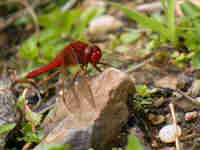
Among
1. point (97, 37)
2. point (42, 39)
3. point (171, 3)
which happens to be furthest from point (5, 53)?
point (171, 3)

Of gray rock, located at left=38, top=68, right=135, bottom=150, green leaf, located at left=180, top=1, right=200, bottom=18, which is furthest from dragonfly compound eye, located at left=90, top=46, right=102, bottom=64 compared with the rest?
green leaf, located at left=180, top=1, right=200, bottom=18

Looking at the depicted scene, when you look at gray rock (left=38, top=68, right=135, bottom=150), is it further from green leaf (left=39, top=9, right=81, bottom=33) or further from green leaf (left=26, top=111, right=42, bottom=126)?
green leaf (left=39, top=9, right=81, bottom=33)

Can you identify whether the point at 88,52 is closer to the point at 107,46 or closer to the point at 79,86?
the point at 79,86

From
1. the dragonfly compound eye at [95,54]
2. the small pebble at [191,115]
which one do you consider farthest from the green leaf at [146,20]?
the small pebble at [191,115]

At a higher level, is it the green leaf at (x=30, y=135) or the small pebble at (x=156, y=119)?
the green leaf at (x=30, y=135)

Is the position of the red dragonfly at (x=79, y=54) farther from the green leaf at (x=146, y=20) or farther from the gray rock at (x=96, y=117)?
the green leaf at (x=146, y=20)

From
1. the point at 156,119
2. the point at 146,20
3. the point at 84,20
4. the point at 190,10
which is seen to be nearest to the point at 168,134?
the point at 156,119

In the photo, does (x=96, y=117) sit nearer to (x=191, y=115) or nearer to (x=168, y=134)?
(x=168, y=134)

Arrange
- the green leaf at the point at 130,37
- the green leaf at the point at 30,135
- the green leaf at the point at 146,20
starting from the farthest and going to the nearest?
the green leaf at the point at 130,37 < the green leaf at the point at 146,20 < the green leaf at the point at 30,135

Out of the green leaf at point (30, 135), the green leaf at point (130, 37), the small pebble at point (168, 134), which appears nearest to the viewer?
the small pebble at point (168, 134)
